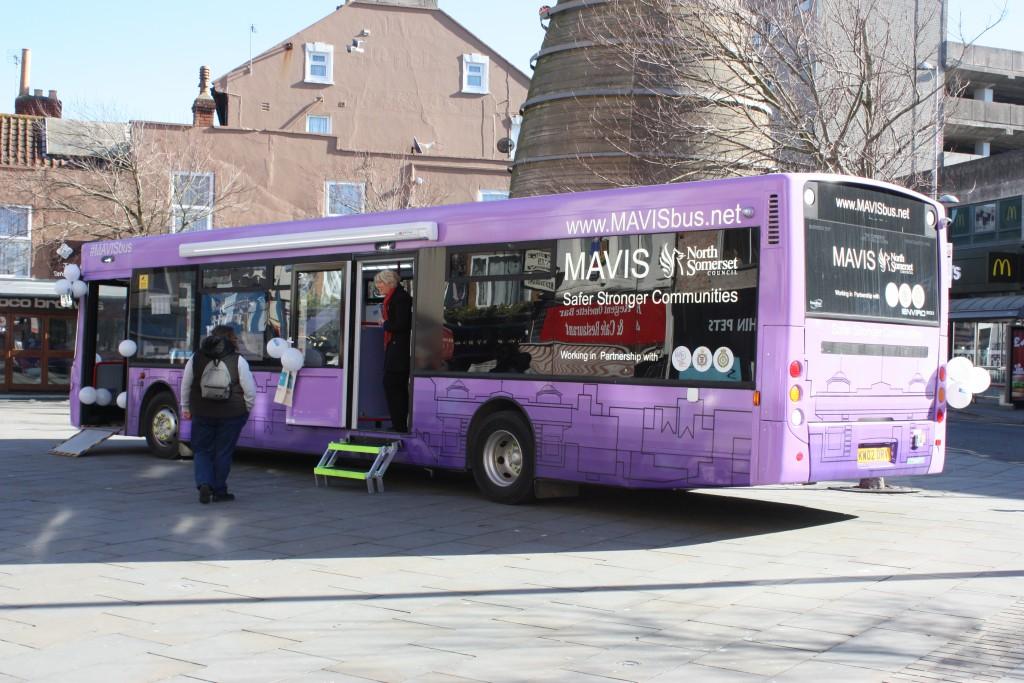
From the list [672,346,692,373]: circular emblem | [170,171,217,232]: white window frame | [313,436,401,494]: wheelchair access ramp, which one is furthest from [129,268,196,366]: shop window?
[170,171,217,232]: white window frame

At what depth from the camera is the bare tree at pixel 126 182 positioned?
3553 cm

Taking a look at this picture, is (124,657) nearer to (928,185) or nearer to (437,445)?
(437,445)

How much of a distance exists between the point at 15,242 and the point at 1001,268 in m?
28.4

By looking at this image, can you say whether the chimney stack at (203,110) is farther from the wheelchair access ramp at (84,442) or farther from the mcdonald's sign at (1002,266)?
the wheelchair access ramp at (84,442)

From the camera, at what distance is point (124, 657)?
6.07 metres

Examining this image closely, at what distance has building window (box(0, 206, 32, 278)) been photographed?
36719mm

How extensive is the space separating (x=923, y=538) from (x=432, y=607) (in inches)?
194

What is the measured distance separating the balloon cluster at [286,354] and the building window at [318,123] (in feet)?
107

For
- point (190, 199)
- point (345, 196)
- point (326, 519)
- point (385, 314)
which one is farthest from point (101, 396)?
point (345, 196)

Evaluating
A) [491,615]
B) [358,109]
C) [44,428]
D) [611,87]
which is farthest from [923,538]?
[358,109]

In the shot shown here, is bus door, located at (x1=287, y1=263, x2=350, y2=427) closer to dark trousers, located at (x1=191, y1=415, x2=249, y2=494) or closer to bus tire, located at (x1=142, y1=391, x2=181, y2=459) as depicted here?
dark trousers, located at (x1=191, y1=415, x2=249, y2=494)

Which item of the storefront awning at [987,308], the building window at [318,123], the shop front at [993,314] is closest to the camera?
the shop front at [993,314]

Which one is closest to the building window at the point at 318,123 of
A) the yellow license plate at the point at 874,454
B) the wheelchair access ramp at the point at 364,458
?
the wheelchair access ramp at the point at 364,458

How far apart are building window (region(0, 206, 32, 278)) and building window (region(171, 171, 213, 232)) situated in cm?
430
